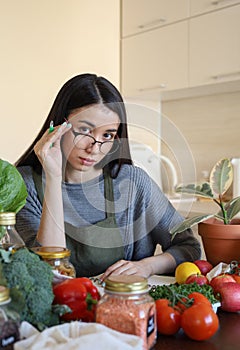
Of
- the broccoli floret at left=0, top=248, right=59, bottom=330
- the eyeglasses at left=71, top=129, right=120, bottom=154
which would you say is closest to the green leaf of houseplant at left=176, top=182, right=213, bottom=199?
the eyeglasses at left=71, top=129, right=120, bottom=154

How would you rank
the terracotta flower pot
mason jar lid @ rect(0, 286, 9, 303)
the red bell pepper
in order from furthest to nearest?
the terracotta flower pot < the red bell pepper < mason jar lid @ rect(0, 286, 9, 303)

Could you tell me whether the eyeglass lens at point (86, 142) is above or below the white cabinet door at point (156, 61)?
below

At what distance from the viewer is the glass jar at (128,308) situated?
0.66m

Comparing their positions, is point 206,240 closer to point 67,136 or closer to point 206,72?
point 67,136

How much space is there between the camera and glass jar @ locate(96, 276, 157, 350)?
66 centimetres

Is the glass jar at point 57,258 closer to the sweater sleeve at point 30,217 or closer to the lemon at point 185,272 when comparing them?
the lemon at point 185,272

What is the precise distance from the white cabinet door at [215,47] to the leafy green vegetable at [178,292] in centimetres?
183

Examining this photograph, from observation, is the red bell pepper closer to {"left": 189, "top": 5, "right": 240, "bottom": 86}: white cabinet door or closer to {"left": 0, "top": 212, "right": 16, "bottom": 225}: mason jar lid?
{"left": 0, "top": 212, "right": 16, "bottom": 225}: mason jar lid

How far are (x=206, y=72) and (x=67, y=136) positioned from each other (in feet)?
4.70

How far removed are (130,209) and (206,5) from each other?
60.8 inches

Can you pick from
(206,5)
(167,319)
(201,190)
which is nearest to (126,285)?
(167,319)

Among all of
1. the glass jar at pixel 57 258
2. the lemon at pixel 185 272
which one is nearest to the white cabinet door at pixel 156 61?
the lemon at pixel 185 272

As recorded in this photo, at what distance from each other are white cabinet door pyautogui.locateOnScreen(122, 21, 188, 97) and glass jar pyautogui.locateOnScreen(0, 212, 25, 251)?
2156 millimetres

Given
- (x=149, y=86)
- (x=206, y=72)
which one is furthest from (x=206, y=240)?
(x=149, y=86)
